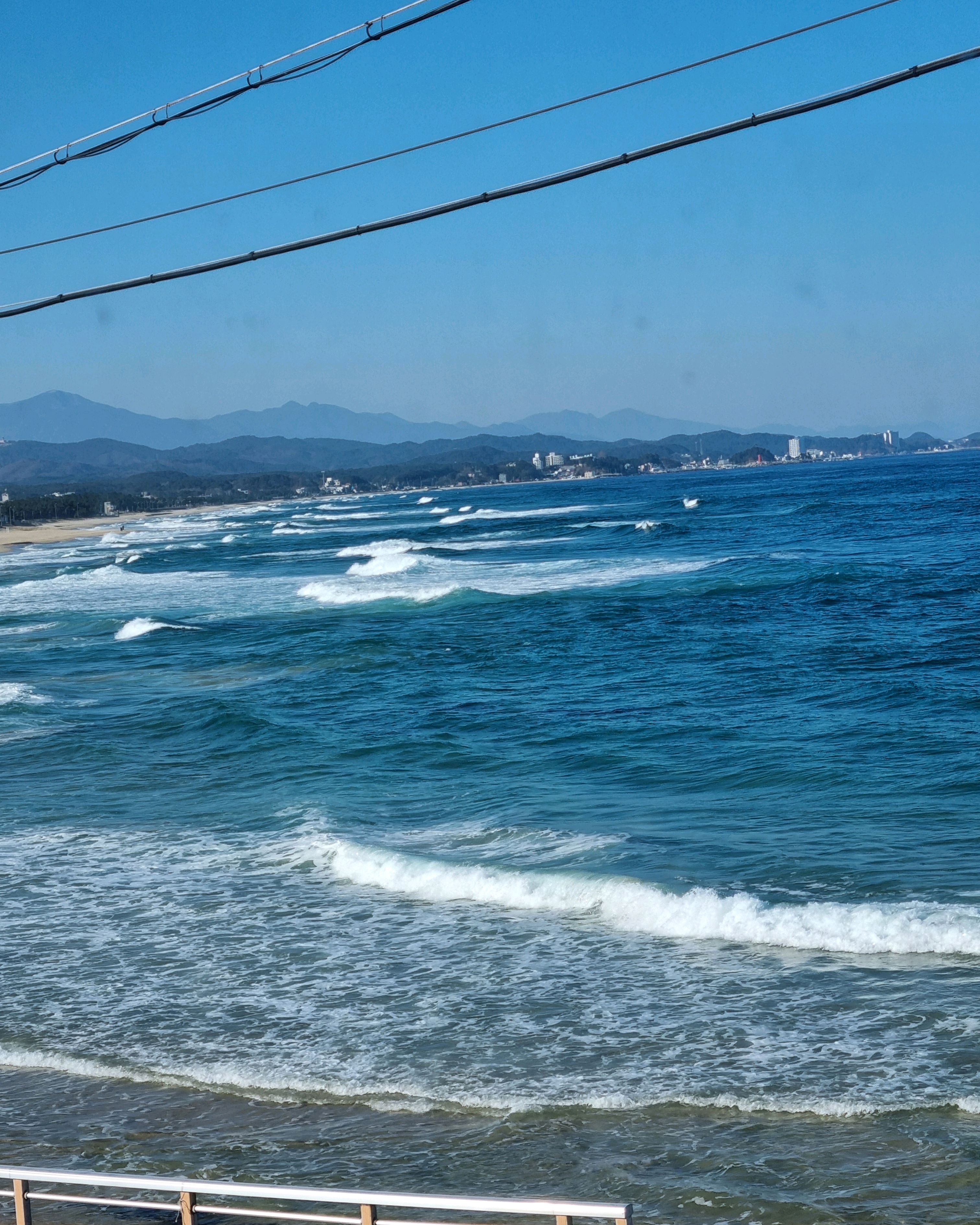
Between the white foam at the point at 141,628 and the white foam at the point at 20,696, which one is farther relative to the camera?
the white foam at the point at 141,628

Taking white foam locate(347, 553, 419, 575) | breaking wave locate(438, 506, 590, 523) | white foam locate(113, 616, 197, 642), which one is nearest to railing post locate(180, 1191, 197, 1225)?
white foam locate(113, 616, 197, 642)

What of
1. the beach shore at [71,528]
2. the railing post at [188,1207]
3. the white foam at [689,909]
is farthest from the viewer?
the beach shore at [71,528]

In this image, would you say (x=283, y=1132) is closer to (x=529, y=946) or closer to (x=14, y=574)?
(x=529, y=946)

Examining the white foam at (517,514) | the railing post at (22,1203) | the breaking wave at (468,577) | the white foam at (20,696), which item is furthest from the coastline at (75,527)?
the railing post at (22,1203)

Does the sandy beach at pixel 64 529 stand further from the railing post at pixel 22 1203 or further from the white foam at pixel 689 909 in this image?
the railing post at pixel 22 1203

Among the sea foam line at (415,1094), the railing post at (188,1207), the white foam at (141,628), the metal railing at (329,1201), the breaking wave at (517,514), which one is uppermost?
the breaking wave at (517,514)

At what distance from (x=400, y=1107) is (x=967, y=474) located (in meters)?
119

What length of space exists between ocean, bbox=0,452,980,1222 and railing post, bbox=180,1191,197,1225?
9.23ft

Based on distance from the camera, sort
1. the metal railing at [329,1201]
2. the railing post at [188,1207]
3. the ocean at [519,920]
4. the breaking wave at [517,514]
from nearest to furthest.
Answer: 1. the metal railing at [329,1201]
2. the railing post at [188,1207]
3. the ocean at [519,920]
4. the breaking wave at [517,514]

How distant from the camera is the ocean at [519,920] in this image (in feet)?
22.3

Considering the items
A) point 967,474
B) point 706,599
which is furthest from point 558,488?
point 706,599

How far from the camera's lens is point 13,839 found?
1393cm

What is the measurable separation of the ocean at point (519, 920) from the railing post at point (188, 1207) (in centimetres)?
281

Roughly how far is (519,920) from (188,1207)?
710 cm
